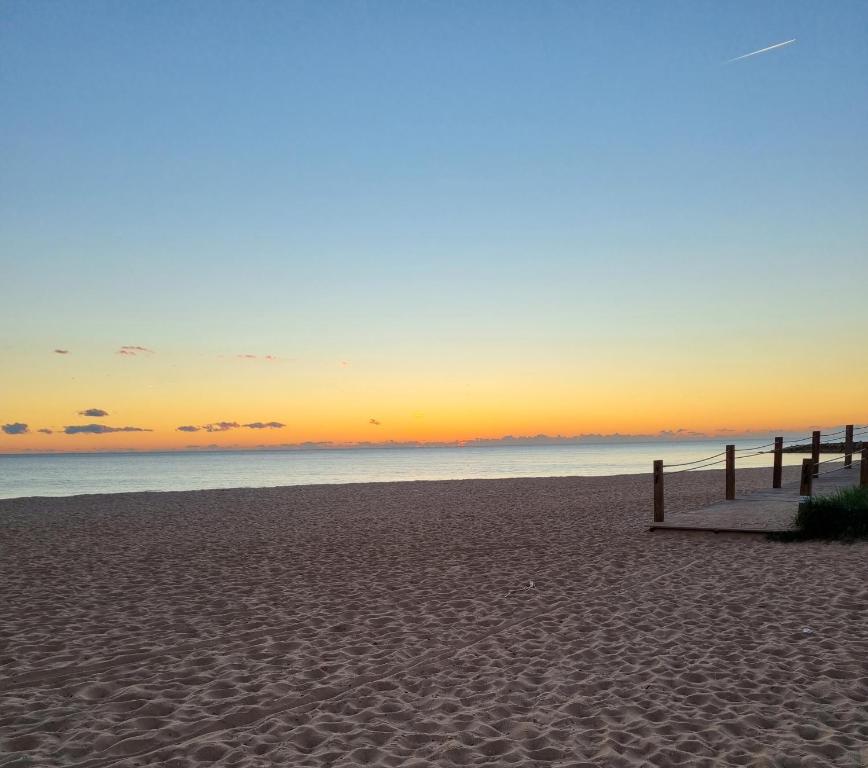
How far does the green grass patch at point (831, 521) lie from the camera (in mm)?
11984

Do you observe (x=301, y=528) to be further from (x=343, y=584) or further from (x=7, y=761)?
(x=7, y=761)

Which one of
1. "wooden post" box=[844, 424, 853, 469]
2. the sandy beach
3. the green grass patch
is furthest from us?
"wooden post" box=[844, 424, 853, 469]

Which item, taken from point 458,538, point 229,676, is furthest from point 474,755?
point 458,538

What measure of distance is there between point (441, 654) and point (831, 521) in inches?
355

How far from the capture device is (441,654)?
6.67 m

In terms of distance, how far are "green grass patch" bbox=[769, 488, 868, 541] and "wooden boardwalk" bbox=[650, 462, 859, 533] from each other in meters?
0.35

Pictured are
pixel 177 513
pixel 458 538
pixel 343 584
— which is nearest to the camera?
pixel 343 584

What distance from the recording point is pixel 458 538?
14.7 meters

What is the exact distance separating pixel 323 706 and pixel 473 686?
1.29 metres

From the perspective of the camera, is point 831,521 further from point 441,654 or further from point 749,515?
point 441,654

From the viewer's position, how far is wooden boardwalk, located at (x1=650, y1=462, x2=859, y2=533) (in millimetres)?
13289

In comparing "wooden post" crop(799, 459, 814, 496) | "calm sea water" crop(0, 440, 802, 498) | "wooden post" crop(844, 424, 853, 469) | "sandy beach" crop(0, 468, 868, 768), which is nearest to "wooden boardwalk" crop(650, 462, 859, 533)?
"wooden post" crop(799, 459, 814, 496)

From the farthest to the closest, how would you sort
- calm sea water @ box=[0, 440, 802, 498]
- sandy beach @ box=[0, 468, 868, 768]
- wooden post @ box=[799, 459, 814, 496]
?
calm sea water @ box=[0, 440, 802, 498]
wooden post @ box=[799, 459, 814, 496]
sandy beach @ box=[0, 468, 868, 768]

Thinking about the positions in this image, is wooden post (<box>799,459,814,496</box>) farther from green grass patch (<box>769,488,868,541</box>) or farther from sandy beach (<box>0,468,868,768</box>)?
sandy beach (<box>0,468,868,768</box>)
